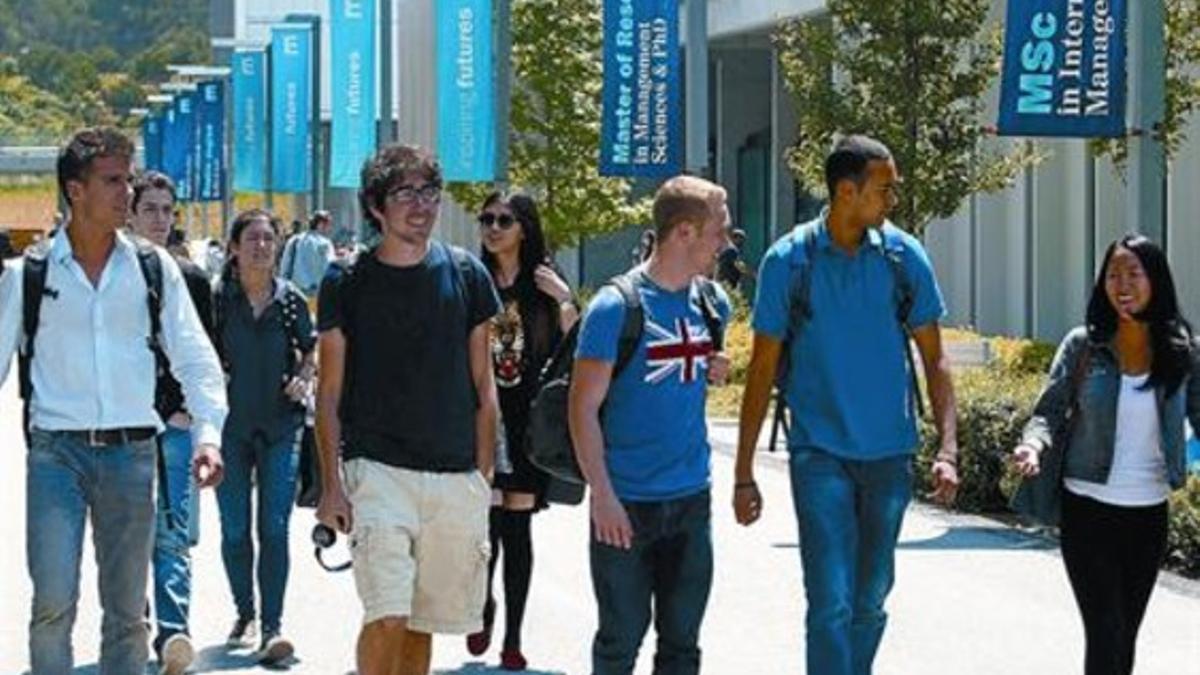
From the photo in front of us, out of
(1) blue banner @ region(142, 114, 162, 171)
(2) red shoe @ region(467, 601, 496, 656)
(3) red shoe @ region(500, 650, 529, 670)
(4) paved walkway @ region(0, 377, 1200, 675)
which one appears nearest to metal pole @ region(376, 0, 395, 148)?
(4) paved walkway @ region(0, 377, 1200, 675)

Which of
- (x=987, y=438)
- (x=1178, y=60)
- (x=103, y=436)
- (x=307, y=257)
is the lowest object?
(x=987, y=438)

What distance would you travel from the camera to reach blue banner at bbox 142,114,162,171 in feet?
214

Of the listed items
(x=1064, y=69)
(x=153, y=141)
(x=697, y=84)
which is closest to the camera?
(x=1064, y=69)

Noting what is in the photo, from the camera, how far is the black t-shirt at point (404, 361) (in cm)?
748

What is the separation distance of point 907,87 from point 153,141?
4489 cm

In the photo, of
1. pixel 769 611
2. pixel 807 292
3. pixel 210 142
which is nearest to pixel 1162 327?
pixel 807 292

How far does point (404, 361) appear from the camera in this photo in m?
7.47

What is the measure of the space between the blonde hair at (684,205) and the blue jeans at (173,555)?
9.17 feet

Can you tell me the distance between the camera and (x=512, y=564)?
10.1 meters

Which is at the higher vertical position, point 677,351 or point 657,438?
point 677,351

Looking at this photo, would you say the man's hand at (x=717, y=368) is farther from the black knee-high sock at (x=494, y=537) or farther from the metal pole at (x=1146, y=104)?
the metal pole at (x=1146, y=104)

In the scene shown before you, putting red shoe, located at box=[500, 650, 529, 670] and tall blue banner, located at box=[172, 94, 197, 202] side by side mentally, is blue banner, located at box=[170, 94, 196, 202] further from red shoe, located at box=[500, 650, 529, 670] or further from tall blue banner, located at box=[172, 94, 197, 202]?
red shoe, located at box=[500, 650, 529, 670]

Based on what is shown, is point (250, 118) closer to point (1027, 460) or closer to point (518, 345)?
point (518, 345)

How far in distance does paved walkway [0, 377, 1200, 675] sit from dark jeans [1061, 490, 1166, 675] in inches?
76.6
